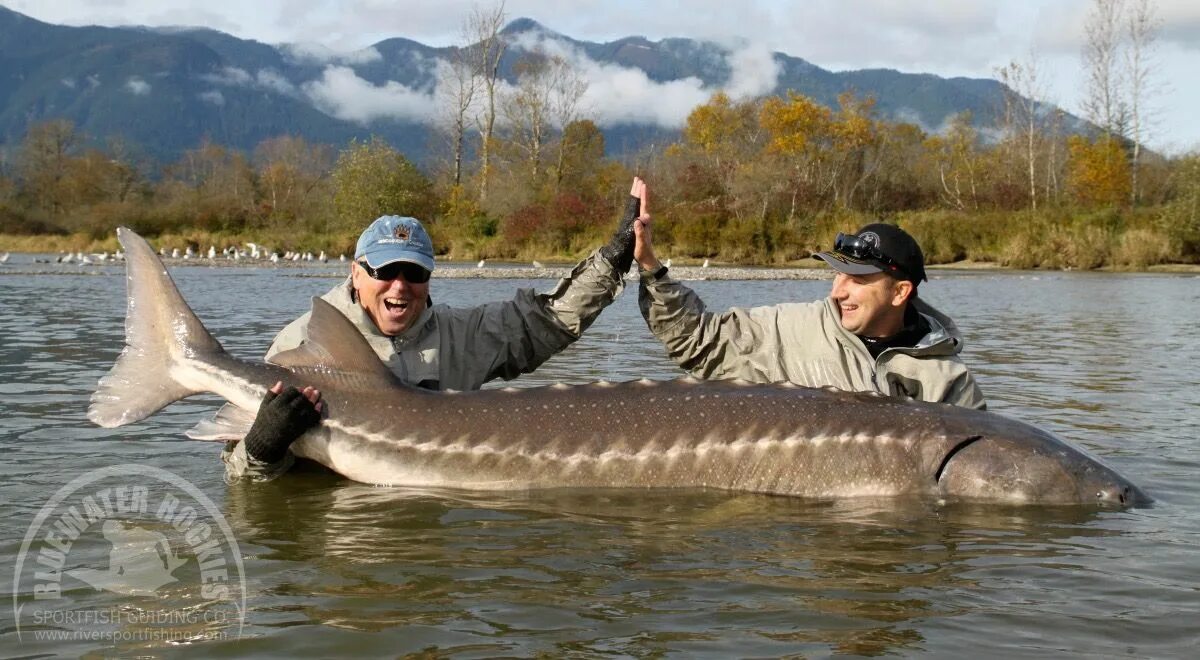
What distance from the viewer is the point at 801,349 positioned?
19.0 ft

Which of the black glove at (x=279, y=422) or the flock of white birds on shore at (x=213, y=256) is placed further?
the flock of white birds on shore at (x=213, y=256)

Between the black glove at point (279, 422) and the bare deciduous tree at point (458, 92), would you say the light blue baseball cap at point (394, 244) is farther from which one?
the bare deciduous tree at point (458, 92)

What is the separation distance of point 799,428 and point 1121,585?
1.43m

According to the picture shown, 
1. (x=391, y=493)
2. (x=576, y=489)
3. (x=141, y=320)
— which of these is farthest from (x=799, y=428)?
(x=141, y=320)

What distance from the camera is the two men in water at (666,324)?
5.46 m

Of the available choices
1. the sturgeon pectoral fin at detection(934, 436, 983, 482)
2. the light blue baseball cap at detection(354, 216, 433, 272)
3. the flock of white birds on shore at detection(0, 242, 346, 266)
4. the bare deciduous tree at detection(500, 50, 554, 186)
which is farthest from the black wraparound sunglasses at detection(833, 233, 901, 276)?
the bare deciduous tree at detection(500, 50, 554, 186)

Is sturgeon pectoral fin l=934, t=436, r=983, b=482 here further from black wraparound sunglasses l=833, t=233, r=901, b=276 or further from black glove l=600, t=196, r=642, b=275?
black glove l=600, t=196, r=642, b=275

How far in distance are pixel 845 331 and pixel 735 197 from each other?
43.0 meters

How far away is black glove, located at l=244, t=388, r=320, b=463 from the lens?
4.89 metres

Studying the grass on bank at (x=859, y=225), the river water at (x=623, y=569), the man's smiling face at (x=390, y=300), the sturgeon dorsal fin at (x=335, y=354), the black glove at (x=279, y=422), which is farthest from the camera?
the grass on bank at (x=859, y=225)

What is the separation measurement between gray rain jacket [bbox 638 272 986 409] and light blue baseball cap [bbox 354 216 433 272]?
42.0 inches

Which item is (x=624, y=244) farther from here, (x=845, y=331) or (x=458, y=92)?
(x=458, y=92)

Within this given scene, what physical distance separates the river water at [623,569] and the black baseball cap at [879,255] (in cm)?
107
